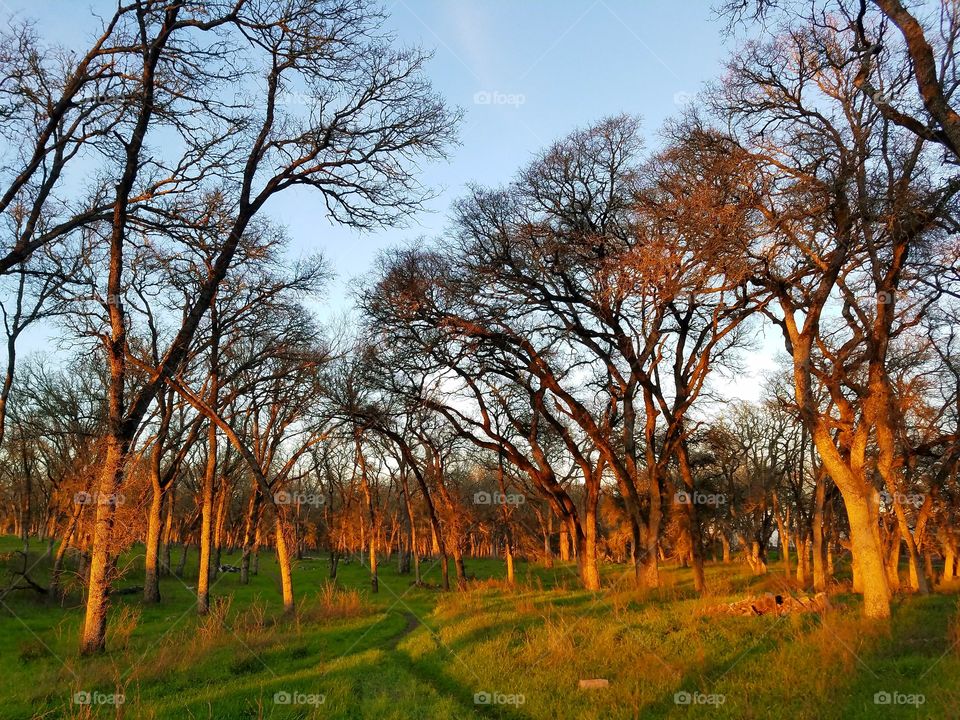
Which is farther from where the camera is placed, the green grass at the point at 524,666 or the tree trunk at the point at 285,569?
the tree trunk at the point at 285,569

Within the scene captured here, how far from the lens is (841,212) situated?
39.5 feet

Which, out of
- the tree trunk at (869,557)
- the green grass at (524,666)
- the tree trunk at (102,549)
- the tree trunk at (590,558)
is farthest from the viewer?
the tree trunk at (590,558)

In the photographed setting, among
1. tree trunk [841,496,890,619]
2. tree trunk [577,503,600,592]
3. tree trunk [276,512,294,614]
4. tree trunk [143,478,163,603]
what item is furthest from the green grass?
tree trunk [577,503,600,592]

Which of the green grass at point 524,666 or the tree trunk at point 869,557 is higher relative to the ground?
the tree trunk at point 869,557

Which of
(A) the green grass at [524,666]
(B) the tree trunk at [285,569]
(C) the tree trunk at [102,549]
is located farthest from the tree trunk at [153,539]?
(C) the tree trunk at [102,549]

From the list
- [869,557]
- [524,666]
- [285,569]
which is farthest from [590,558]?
[524,666]

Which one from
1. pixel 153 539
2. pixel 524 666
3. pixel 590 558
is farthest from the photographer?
pixel 590 558

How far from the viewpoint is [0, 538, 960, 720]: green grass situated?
24.8ft

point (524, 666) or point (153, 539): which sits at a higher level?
point (153, 539)

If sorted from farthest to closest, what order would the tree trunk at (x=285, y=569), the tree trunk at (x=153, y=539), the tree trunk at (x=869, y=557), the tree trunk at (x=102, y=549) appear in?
the tree trunk at (x=153, y=539) < the tree trunk at (x=285, y=569) < the tree trunk at (x=102, y=549) < the tree trunk at (x=869, y=557)

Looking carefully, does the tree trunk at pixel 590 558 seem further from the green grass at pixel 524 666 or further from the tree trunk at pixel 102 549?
the tree trunk at pixel 102 549

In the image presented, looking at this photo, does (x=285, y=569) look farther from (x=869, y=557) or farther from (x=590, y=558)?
(x=869, y=557)

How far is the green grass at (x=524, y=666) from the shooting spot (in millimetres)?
7574

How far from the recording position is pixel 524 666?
9.75 metres
